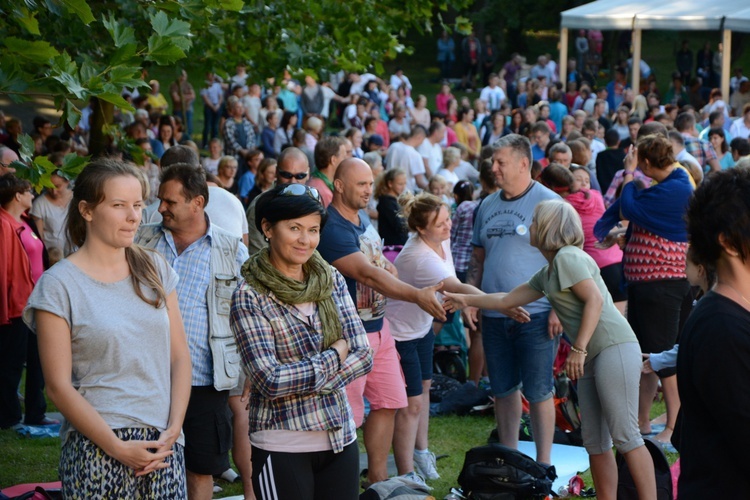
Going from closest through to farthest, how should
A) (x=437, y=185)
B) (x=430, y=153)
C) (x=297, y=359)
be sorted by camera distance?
(x=297, y=359)
(x=437, y=185)
(x=430, y=153)

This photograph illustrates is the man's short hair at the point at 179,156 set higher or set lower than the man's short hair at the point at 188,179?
lower

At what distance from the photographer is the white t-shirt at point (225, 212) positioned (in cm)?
604

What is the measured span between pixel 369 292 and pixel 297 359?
1.76m

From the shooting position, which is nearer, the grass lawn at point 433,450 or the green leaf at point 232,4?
the green leaf at point 232,4

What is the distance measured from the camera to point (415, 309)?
20.5 feet

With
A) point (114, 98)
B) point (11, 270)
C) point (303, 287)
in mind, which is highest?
point (114, 98)

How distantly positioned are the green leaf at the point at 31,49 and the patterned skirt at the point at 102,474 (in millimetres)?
1706

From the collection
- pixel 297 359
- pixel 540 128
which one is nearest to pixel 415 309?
pixel 297 359

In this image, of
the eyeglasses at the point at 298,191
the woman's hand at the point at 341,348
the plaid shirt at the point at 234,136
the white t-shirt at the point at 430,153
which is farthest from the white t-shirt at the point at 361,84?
the woman's hand at the point at 341,348

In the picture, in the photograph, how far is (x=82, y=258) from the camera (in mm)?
3701

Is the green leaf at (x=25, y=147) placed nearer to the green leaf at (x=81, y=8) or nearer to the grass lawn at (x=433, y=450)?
the green leaf at (x=81, y=8)

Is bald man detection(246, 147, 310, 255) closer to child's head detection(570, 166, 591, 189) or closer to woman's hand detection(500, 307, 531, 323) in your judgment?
woman's hand detection(500, 307, 531, 323)

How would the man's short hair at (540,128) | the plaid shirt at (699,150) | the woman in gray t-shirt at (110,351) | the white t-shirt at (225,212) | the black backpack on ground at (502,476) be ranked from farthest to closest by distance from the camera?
the man's short hair at (540,128), the plaid shirt at (699,150), the white t-shirt at (225,212), the black backpack on ground at (502,476), the woman in gray t-shirt at (110,351)

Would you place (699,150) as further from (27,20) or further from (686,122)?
(27,20)
